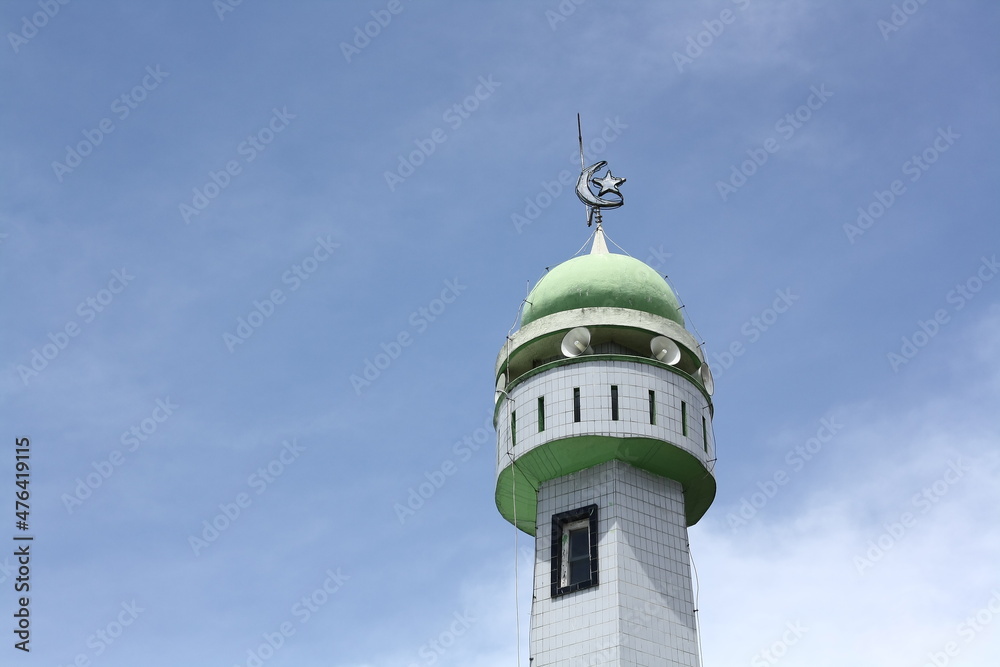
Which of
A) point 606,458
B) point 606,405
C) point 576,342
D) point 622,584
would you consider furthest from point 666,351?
point 622,584

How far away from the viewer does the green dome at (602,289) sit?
5472 centimetres

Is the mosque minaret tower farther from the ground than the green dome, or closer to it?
closer to it

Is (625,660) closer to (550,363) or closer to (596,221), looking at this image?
(550,363)

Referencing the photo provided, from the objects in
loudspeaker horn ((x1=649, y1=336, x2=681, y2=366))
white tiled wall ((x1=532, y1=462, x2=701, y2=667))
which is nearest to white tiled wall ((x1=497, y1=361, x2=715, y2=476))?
loudspeaker horn ((x1=649, y1=336, x2=681, y2=366))

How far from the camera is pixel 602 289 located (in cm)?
5481

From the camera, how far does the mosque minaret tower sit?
48.8 metres

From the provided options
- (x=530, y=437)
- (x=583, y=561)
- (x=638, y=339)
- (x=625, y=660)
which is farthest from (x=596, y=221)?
(x=625, y=660)

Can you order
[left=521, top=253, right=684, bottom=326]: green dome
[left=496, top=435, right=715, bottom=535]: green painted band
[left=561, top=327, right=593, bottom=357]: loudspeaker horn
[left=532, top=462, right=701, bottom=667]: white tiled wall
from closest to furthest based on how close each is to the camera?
[left=532, top=462, right=701, bottom=667]: white tiled wall → [left=496, top=435, right=715, bottom=535]: green painted band → [left=561, top=327, right=593, bottom=357]: loudspeaker horn → [left=521, top=253, right=684, bottom=326]: green dome

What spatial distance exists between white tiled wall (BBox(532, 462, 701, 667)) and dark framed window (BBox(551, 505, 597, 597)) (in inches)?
11.1

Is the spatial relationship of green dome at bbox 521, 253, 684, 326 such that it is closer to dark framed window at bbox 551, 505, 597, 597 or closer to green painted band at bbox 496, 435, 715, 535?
green painted band at bbox 496, 435, 715, 535

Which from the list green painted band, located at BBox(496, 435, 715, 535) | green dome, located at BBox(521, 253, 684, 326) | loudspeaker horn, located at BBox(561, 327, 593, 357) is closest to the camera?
green painted band, located at BBox(496, 435, 715, 535)

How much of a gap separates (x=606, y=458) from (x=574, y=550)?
394 cm

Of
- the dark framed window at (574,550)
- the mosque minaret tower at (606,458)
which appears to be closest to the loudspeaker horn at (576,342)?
the mosque minaret tower at (606,458)

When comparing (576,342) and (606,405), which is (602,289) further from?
(606,405)
